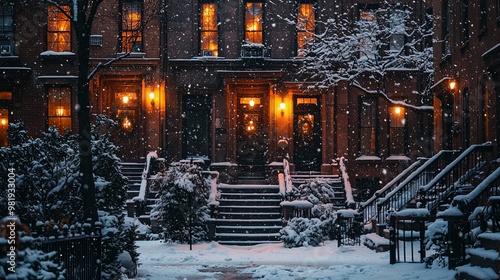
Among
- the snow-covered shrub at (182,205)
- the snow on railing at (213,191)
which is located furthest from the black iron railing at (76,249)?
the snow on railing at (213,191)

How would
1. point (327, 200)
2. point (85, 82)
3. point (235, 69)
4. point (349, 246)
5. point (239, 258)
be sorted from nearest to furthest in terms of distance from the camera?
point (85, 82) → point (239, 258) → point (349, 246) → point (327, 200) → point (235, 69)

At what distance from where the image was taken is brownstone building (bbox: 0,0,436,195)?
30.5 meters

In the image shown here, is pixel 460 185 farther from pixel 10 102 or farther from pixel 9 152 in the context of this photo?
pixel 10 102

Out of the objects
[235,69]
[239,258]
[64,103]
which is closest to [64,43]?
[64,103]

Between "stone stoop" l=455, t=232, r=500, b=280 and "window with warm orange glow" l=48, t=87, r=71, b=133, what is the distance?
71.9 feet

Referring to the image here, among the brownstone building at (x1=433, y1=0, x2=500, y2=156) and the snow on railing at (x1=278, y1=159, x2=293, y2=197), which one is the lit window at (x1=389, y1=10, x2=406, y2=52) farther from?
the snow on railing at (x1=278, y1=159, x2=293, y2=197)

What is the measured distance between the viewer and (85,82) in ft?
44.3

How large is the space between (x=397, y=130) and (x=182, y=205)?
12.5 metres

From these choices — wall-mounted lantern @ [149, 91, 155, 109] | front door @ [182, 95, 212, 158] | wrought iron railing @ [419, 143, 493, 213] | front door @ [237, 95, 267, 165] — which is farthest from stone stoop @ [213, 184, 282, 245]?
wrought iron railing @ [419, 143, 493, 213]

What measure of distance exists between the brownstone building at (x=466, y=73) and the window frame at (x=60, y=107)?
51.5 ft

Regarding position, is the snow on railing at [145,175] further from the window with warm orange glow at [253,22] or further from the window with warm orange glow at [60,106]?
the window with warm orange glow at [253,22]

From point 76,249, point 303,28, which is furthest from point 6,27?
point 76,249

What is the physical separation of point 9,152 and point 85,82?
2027 mm

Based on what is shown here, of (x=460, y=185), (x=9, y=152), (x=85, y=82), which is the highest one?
(x=85, y=82)
